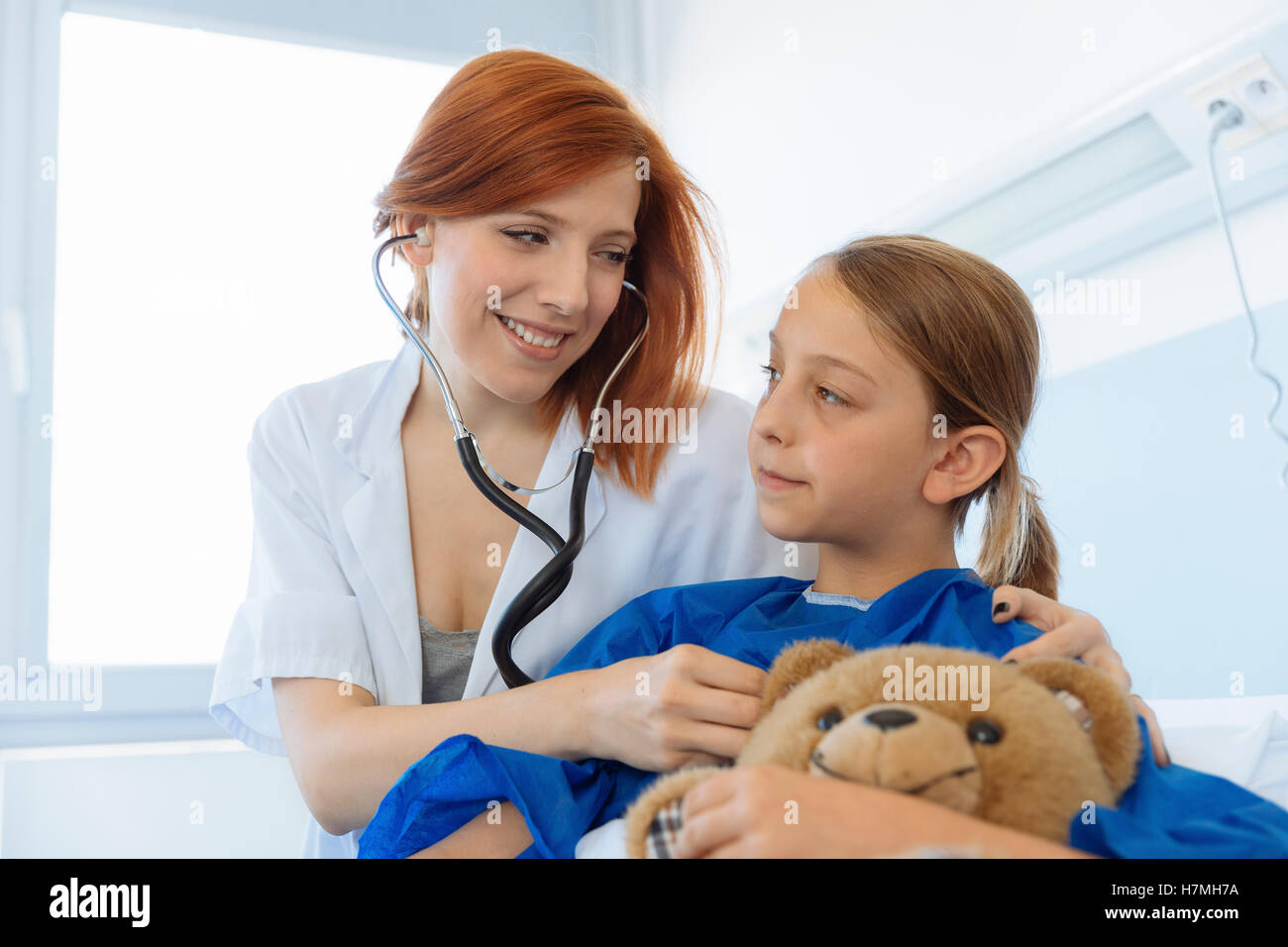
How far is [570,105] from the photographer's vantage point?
4.17 ft

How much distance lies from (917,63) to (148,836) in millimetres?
2341

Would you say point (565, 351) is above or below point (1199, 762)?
above

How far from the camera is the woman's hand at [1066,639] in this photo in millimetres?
850

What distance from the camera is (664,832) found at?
643 mm

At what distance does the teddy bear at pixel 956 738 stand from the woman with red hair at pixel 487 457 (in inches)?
12.7

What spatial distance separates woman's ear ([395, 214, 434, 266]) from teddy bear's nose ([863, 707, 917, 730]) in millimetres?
961

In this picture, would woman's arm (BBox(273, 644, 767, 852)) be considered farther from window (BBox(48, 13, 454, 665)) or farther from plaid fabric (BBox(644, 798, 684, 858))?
window (BBox(48, 13, 454, 665))

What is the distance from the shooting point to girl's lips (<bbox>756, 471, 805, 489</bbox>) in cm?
113

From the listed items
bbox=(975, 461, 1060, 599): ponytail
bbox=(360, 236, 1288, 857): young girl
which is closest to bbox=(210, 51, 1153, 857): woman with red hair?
bbox=(360, 236, 1288, 857): young girl

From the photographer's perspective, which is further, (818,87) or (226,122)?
(226,122)

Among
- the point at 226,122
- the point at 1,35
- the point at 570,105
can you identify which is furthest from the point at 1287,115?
the point at 1,35

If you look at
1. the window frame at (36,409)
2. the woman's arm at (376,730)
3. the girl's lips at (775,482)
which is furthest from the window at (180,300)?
the girl's lips at (775,482)

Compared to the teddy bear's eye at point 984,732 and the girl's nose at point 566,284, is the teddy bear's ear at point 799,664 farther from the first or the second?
the girl's nose at point 566,284
